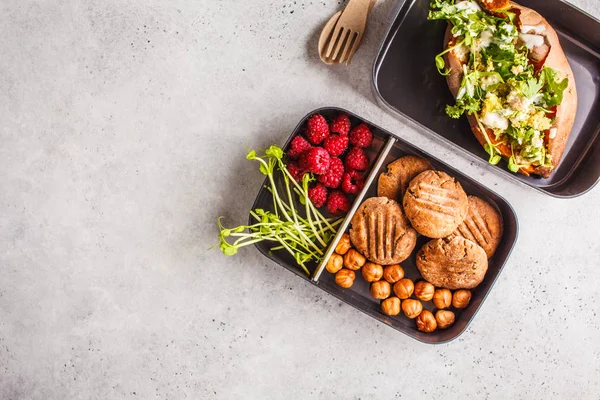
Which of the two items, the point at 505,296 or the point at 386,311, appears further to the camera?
the point at 505,296

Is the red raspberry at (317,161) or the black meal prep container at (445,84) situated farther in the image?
the black meal prep container at (445,84)

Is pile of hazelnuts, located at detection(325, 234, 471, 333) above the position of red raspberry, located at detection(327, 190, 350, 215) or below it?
below

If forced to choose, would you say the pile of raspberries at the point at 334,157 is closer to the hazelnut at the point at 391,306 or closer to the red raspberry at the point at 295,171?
the red raspberry at the point at 295,171

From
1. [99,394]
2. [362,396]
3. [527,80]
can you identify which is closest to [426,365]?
[362,396]

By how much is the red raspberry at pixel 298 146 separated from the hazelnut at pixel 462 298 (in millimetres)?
711

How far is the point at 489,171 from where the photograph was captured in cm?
176

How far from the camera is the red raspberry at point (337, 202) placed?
1622 millimetres

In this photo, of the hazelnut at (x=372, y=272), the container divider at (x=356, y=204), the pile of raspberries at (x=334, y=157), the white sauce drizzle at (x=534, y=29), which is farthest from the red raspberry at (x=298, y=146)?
the white sauce drizzle at (x=534, y=29)

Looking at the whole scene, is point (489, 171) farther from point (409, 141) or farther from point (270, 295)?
point (270, 295)

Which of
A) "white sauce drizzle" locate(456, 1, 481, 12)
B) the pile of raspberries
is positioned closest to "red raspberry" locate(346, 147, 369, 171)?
the pile of raspberries

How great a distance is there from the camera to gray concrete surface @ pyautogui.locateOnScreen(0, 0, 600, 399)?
1.77 m

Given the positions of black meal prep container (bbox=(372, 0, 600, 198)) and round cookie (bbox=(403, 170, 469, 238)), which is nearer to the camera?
round cookie (bbox=(403, 170, 469, 238))

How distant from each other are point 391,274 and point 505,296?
0.48 m

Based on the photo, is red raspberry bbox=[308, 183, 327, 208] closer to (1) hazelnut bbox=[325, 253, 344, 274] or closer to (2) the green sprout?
(2) the green sprout
